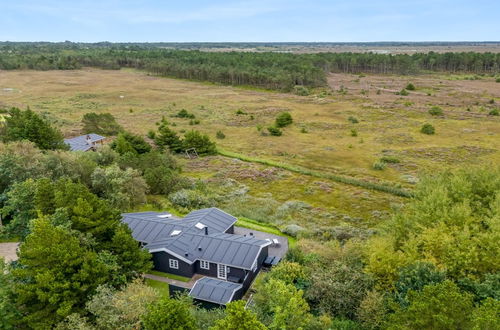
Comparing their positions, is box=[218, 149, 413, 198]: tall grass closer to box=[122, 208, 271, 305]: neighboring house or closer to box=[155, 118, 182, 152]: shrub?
box=[155, 118, 182, 152]: shrub

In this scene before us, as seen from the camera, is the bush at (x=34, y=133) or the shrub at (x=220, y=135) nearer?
the bush at (x=34, y=133)

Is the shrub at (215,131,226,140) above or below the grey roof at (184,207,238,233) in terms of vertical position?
above

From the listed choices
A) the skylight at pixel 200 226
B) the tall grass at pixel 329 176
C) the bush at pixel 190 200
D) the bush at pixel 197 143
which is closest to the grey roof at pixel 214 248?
the skylight at pixel 200 226

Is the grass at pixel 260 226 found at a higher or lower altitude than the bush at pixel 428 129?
lower

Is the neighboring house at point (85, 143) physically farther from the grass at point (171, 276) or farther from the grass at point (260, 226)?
the grass at point (171, 276)

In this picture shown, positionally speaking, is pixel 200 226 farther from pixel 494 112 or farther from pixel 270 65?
pixel 270 65

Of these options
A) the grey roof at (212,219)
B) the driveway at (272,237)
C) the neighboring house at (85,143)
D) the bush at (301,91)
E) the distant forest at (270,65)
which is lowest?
the driveway at (272,237)

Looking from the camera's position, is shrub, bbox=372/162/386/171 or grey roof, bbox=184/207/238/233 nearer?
grey roof, bbox=184/207/238/233

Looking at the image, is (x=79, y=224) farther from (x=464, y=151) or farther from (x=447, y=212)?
(x=464, y=151)

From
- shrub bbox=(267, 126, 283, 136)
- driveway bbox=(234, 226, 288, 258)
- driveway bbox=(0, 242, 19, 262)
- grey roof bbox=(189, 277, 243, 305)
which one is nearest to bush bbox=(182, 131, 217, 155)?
shrub bbox=(267, 126, 283, 136)
